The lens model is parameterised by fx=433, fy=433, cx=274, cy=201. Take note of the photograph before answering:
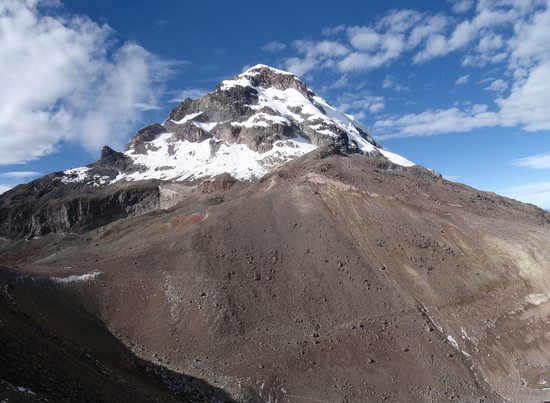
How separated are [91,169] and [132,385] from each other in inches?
4496

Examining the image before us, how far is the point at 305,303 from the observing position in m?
43.0

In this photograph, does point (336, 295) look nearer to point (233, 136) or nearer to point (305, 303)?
point (305, 303)

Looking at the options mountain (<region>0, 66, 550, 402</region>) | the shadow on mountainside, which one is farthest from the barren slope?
the shadow on mountainside

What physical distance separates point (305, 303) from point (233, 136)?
8416cm

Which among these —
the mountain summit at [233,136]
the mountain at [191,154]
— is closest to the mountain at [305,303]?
the mountain at [191,154]

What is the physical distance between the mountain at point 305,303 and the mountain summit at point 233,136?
3863 cm

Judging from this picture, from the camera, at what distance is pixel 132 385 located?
24.5 meters

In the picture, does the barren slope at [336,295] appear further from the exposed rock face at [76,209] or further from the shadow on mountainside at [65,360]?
the exposed rock face at [76,209]

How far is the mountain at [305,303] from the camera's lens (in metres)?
30.9

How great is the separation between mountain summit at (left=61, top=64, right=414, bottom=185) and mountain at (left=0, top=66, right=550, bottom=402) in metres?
38.6

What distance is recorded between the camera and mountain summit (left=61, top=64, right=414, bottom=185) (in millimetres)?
108188

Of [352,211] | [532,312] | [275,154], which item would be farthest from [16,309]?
[275,154]

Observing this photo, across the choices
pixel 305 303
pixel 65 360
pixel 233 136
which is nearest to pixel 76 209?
pixel 233 136

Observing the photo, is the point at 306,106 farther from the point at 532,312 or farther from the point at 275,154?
the point at 532,312
